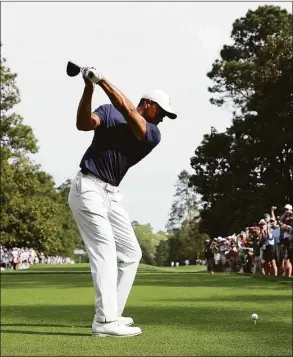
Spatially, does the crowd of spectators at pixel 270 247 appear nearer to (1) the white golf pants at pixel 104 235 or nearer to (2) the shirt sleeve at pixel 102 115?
(1) the white golf pants at pixel 104 235

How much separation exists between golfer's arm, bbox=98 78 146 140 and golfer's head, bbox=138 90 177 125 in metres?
0.20

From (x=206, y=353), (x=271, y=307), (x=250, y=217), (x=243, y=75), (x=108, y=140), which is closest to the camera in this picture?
(x=108, y=140)

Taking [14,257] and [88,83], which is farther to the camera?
[14,257]

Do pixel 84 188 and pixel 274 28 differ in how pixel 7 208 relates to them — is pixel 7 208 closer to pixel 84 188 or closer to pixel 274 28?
pixel 274 28

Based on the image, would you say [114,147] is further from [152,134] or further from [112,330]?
[112,330]

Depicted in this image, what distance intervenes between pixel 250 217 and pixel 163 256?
131m

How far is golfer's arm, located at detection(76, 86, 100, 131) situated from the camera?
5.73m

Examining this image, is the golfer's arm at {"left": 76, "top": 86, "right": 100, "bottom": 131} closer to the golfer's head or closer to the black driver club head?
the black driver club head

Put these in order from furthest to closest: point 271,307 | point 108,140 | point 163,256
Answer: point 163,256, point 271,307, point 108,140

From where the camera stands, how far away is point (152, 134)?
20.7 feet

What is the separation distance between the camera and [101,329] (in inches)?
276

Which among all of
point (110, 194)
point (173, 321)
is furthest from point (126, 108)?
point (173, 321)

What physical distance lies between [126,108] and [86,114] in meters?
0.32

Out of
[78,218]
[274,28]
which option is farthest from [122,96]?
[274,28]
